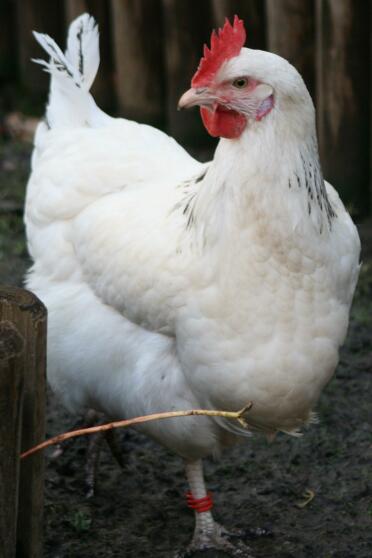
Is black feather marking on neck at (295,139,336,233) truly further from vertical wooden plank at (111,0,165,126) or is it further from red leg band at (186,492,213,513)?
vertical wooden plank at (111,0,165,126)

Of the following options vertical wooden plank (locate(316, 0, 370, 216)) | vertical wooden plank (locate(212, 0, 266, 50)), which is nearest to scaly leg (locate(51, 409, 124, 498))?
vertical wooden plank (locate(316, 0, 370, 216))

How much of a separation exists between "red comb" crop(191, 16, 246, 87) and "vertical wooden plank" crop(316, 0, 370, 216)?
2529 mm

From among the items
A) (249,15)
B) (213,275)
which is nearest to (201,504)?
(213,275)

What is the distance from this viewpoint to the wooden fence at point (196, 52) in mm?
5379

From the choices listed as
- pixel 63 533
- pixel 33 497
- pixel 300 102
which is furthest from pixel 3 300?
pixel 63 533

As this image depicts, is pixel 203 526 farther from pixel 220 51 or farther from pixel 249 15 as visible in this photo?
pixel 249 15

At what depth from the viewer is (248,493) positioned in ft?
12.7

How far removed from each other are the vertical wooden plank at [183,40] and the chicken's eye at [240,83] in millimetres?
3649

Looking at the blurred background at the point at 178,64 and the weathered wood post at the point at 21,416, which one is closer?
the weathered wood post at the point at 21,416

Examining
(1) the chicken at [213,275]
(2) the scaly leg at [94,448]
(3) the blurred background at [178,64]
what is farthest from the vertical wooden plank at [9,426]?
(3) the blurred background at [178,64]

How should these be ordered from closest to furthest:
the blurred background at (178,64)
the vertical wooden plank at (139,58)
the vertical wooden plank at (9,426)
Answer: the vertical wooden plank at (9,426) → the blurred background at (178,64) → the vertical wooden plank at (139,58)

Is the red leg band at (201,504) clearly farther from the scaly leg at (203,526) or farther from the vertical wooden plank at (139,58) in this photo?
the vertical wooden plank at (139,58)

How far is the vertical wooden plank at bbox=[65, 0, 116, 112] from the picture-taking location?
23.4 ft

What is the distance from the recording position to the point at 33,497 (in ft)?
8.34
